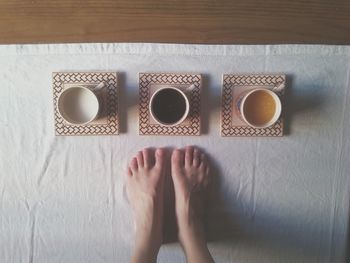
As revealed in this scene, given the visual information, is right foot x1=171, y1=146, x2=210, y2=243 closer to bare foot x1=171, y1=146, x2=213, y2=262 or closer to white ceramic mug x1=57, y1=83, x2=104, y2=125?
bare foot x1=171, y1=146, x2=213, y2=262

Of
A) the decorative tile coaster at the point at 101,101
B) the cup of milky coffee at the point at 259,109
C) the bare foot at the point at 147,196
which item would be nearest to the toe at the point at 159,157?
the bare foot at the point at 147,196

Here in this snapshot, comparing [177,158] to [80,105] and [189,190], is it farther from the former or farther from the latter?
[80,105]

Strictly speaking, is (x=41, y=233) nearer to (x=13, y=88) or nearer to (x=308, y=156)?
(x=13, y=88)

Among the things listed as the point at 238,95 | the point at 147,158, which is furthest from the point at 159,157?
the point at 238,95

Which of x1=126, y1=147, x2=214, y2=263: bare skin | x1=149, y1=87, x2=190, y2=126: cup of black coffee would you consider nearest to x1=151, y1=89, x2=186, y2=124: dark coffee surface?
x1=149, y1=87, x2=190, y2=126: cup of black coffee

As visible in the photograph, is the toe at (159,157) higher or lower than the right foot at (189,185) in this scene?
higher

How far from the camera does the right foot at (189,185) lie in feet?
2.64

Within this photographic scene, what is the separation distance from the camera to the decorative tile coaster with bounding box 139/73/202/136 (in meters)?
0.78

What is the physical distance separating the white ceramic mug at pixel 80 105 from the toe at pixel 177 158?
8.1 inches

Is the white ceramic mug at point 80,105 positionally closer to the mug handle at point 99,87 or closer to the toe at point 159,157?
the mug handle at point 99,87

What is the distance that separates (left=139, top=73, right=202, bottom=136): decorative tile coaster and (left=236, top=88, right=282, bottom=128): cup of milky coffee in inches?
4.3

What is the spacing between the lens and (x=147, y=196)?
0.81m

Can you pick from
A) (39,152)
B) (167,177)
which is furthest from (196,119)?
(39,152)

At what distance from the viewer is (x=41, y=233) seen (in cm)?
83
